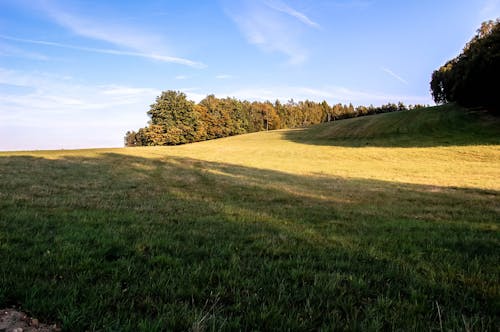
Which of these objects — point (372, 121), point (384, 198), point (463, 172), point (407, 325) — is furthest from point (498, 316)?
point (372, 121)

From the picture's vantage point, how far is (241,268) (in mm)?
4648

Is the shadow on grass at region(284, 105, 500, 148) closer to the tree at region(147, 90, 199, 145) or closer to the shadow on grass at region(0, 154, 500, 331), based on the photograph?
the tree at region(147, 90, 199, 145)

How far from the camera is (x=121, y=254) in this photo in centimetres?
504

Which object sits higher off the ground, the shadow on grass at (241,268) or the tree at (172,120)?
the tree at (172,120)

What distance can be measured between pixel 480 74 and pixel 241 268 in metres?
55.5

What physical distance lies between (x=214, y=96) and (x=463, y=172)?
361 feet

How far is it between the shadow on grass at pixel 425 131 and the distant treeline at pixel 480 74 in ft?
7.96

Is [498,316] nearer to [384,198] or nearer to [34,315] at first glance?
[34,315]

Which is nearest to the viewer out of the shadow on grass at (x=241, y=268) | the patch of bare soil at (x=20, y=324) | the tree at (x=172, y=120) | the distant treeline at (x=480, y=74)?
the patch of bare soil at (x=20, y=324)

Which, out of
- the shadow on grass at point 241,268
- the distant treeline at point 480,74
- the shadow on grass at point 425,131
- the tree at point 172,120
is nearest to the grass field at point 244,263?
the shadow on grass at point 241,268

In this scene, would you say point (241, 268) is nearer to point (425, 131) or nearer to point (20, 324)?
point (20, 324)

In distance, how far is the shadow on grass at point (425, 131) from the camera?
4172 centimetres

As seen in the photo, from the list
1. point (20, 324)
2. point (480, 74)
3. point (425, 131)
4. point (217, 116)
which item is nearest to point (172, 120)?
point (217, 116)

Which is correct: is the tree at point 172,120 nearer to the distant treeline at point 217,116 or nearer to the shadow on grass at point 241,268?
the distant treeline at point 217,116
